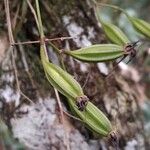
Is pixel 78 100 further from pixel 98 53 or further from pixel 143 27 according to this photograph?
pixel 143 27

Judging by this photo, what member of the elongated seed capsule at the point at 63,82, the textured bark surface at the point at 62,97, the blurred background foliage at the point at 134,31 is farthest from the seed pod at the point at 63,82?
the blurred background foliage at the point at 134,31

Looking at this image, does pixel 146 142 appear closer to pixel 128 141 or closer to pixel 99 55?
pixel 128 141

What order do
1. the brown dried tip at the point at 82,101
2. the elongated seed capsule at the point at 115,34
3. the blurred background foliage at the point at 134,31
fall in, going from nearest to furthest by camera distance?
the brown dried tip at the point at 82,101, the elongated seed capsule at the point at 115,34, the blurred background foliage at the point at 134,31

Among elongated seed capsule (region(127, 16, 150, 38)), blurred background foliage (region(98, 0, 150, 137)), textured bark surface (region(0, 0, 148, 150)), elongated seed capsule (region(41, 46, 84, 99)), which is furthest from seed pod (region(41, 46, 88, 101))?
blurred background foliage (region(98, 0, 150, 137))

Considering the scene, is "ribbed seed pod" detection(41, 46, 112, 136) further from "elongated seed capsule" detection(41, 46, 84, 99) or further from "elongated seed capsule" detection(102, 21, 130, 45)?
"elongated seed capsule" detection(102, 21, 130, 45)

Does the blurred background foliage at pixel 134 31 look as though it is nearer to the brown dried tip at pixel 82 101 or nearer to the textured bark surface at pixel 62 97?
the textured bark surface at pixel 62 97

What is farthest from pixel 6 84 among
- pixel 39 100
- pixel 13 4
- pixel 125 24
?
pixel 125 24

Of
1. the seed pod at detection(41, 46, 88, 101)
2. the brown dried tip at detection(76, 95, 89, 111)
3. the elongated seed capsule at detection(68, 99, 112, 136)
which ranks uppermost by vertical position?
the seed pod at detection(41, 46, 88, 101)

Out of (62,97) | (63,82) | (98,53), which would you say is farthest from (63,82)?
(62,97)
